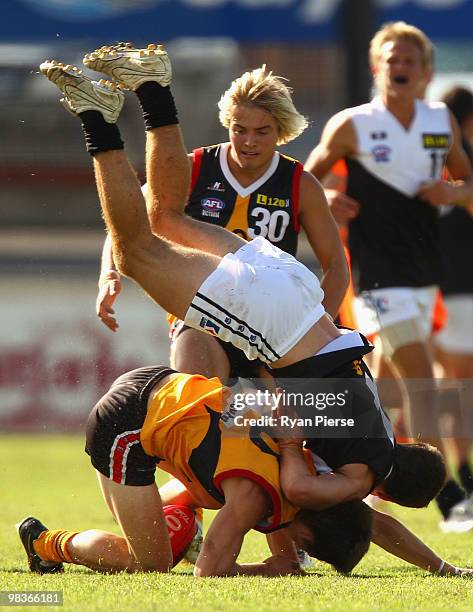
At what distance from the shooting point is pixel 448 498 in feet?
23.2

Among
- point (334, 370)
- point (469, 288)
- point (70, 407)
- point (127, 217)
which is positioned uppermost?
point (127, 217)

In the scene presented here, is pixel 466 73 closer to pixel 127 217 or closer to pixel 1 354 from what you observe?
pixel 1 354

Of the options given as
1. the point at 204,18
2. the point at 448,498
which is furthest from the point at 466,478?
the point at 204,18

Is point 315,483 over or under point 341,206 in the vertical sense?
under

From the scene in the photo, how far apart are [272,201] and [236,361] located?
2.54 ft

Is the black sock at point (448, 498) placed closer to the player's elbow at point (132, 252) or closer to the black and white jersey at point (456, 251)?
the black and white jersey at point (456, 251)

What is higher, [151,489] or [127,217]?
[127,217]

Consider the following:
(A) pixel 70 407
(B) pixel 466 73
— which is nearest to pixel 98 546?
(A) pixel 70 407

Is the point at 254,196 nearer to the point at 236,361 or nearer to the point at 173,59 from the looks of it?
the point at 236,361

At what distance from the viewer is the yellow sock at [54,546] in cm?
535

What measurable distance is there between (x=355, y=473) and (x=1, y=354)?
809 cm

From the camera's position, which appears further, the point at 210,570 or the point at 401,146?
the point at 401,146

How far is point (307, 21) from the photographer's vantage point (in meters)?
19.5

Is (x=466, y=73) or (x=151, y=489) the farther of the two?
(x=466, y=73)
